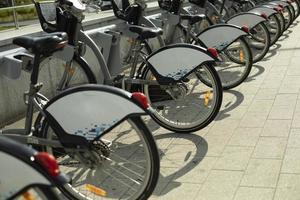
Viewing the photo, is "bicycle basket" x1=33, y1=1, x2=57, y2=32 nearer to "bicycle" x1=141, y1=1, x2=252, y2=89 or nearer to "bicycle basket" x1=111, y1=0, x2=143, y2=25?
"bicycle basket" x1=111, y1=0, x2=143, y2=25

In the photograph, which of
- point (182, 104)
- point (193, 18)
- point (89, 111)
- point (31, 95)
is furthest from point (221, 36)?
point (89, 111)

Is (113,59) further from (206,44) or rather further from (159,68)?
(206,44)

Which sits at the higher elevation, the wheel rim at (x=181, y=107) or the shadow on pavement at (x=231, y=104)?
the wheel rim at (x=181, y=107)

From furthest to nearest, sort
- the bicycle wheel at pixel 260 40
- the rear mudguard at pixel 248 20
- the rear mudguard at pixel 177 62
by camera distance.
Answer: the bicycle wheel at pixel 260 40 → the rear mudguard at pixel 248 20 → the rear mudguard at pixel 177 62

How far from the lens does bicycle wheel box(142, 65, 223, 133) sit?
195 inches

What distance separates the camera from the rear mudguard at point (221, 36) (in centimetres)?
618

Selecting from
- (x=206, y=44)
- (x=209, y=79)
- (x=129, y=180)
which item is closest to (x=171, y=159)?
(x=129, y=180)

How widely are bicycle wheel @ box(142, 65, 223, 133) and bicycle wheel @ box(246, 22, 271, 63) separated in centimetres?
262

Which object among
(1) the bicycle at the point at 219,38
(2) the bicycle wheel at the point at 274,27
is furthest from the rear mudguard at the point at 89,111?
(2) the bicycle wheel at the point at 274,27

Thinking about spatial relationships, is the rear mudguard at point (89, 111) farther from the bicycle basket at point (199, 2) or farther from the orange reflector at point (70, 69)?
the bicycle basket at point (199, 2)

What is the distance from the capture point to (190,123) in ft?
16.6

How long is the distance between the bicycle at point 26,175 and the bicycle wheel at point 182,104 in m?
2.37

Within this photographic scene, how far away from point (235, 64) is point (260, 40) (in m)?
1.23

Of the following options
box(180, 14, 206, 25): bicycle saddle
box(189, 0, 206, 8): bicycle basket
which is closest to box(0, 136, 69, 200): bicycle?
box(180, 14, 206, 25): bicycle saddle
